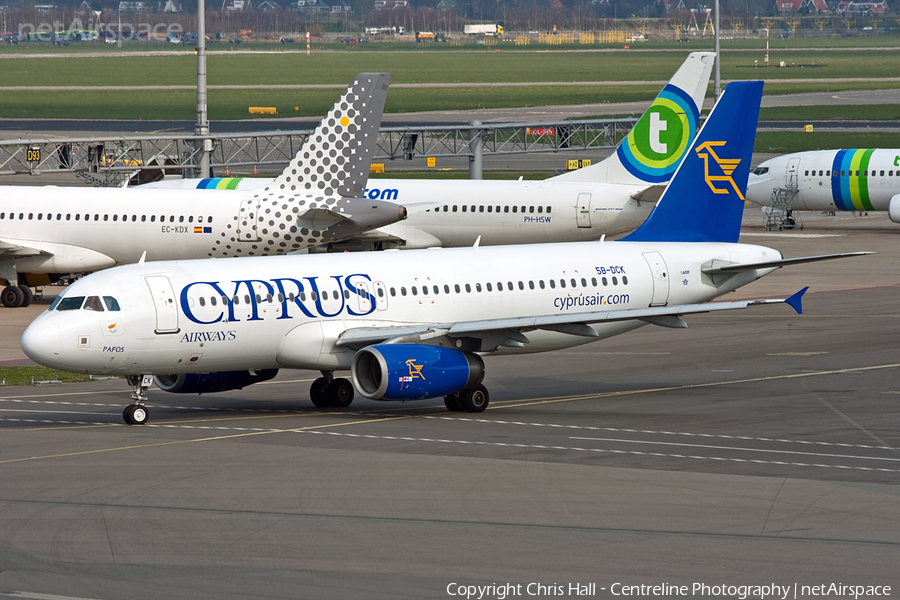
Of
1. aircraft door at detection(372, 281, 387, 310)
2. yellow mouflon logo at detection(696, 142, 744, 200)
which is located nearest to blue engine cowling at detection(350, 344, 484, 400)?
aircraft door at detection(372, 281, 387, 310)

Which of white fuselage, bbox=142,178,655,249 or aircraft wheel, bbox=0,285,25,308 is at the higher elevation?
white fuselage, bbox=142,178,655,249

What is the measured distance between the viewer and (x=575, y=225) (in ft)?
207

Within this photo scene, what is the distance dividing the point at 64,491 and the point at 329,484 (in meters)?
4.93

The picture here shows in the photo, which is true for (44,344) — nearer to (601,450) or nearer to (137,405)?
(137,405)

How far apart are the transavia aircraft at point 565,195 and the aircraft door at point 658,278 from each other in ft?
73.2

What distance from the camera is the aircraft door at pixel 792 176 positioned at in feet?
280

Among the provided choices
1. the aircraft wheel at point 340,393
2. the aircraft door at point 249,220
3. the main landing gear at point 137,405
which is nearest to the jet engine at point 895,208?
the aircraft door at point 249,220

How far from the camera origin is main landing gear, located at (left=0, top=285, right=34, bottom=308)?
56031mm

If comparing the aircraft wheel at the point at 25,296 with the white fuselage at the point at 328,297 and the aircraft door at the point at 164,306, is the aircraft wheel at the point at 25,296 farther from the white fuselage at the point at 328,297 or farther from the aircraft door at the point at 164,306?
the aircraft door at the point at 164,306

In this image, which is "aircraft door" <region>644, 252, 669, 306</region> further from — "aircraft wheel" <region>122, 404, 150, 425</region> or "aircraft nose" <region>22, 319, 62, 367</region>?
"aircraft nose" <region>22, 319, 62, 367</region>

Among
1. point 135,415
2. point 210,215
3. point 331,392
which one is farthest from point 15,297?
point 135,415

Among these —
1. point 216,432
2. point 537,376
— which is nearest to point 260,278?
point 216,432

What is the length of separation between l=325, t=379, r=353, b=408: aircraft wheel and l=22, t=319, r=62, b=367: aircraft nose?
7564 millimetres

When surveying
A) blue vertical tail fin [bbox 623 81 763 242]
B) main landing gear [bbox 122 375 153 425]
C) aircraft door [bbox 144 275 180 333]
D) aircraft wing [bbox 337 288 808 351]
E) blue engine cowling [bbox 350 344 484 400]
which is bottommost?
main landing gear [bbox 122 375 153 425]
